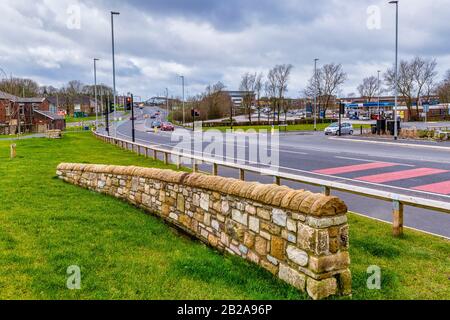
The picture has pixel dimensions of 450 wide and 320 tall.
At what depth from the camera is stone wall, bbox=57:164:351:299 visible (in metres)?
4.32

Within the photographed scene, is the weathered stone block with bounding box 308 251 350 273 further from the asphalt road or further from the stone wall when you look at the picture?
the asphalt road

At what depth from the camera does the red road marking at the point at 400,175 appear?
1429 cm

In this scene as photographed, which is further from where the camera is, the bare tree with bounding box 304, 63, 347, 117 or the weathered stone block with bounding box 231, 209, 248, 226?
the bare tree with bounding box 304, 63, 347, 117

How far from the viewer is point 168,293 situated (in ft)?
14.6

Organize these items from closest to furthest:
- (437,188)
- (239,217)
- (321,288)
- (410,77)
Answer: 1. (321,288)
2. (239,217)
3. (437,188)
4. (410,77)

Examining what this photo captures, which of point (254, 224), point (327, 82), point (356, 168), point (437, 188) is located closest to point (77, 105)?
point (327, 82)

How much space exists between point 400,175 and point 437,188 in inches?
105

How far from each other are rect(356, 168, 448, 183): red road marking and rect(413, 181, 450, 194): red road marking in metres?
1.41

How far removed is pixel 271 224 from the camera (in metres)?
4.98

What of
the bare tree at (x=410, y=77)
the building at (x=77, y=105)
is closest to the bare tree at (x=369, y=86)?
the bare tree at (x=410, y=77)

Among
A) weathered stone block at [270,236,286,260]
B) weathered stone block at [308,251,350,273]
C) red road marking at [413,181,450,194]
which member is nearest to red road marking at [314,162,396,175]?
red road marking at [413,181,450,194]

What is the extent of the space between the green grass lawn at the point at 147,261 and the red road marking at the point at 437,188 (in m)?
5.11

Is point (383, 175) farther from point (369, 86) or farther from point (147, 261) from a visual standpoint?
point (369, 86)
